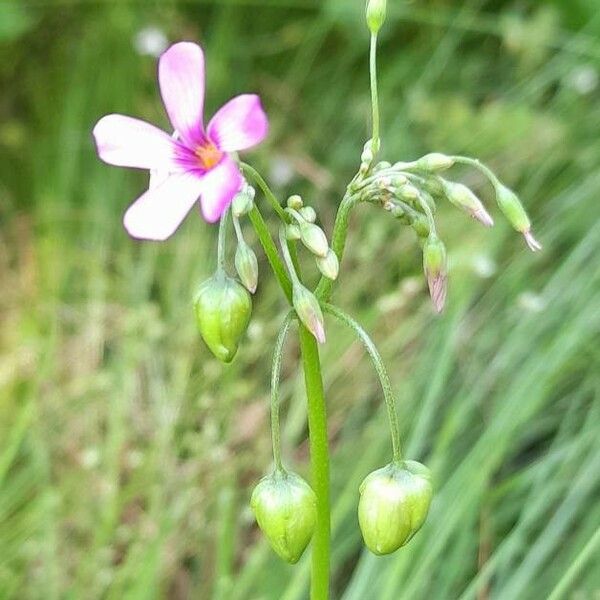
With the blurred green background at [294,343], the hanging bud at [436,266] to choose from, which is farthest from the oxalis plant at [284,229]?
the blurred green background at [294,343]

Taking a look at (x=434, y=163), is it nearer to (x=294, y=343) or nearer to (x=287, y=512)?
(x=287, y=512)

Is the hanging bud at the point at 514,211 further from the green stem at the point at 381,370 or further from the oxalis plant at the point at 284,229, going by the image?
the green stem at the point at 381,370

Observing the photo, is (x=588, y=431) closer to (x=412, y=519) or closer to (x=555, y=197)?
(x=555, y=197)

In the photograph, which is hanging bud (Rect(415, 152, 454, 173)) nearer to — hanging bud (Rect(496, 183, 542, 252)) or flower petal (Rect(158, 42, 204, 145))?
hanging bud (Rect(496, 183, 542, 252))

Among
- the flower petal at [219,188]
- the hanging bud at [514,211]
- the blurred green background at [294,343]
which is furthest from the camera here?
the blurred green background at [294,343]

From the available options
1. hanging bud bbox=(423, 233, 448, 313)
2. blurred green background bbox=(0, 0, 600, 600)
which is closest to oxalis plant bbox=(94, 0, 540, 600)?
hanging bud bbox=(423, 233, 448, 313)

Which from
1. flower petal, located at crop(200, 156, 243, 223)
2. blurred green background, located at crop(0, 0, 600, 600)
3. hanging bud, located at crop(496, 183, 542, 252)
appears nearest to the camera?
flower petal, located at crop(200, 156, 243, 223)
